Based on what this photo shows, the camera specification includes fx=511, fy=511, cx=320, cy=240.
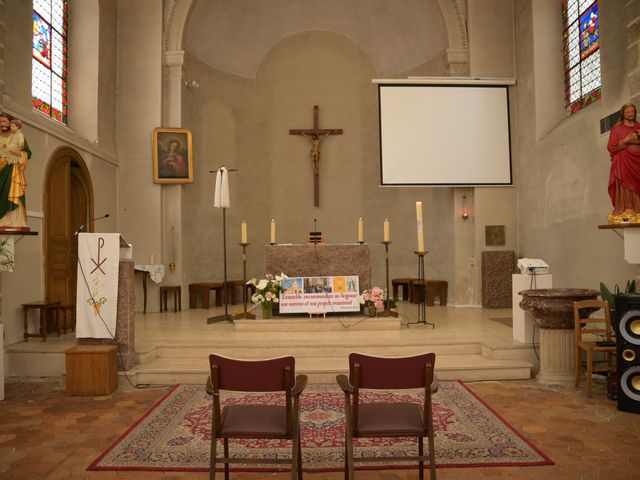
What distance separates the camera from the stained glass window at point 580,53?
320 inches

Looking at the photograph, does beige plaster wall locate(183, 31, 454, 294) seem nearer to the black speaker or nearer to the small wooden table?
the small wooden table

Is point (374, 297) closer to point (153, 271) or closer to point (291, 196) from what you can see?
point (153, 271)

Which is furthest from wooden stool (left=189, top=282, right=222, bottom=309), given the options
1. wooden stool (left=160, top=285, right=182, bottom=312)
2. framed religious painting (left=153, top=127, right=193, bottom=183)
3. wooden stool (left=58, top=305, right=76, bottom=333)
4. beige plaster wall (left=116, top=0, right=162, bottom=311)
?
wooden stool (left=58, top=305, right=76, bottom=333)

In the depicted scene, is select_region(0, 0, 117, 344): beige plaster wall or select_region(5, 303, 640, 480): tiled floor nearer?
select_region(5, 303, 640, 480): tiled floor

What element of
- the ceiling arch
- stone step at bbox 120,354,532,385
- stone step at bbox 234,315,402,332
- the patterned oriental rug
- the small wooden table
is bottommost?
the patterned oriental rug

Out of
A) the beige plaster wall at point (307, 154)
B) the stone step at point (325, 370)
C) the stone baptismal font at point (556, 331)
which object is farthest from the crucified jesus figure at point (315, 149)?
the stone baptismal font at point (556, 331)

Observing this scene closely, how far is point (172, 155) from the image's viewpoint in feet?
32.7

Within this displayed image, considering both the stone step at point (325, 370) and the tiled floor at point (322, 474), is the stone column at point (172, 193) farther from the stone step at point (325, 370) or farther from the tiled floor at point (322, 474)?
A: the stone step at point (325, 370)

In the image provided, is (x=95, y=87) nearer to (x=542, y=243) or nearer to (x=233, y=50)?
(x=233, y=50)

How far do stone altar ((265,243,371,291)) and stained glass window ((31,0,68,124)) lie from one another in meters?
4.48

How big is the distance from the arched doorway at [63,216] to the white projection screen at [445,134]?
18.0ft

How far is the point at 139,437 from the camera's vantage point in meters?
4.11

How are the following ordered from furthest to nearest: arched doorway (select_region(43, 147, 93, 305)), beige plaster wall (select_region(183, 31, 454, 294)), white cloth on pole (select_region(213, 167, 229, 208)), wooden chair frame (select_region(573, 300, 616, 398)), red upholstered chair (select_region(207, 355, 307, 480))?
beige plaster wall (select_region(183, 31, 454, 294)), white cloth on pole (select_region(213, 167, 229, 208)), arched doorway (select_region(43, 147, 93, 305)), wooden chair frame (select_region(573, 300, 616, 398)), red upholstered chair (select_region(207, 355, 307, 480))

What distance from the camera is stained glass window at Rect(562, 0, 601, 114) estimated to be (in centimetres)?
812
